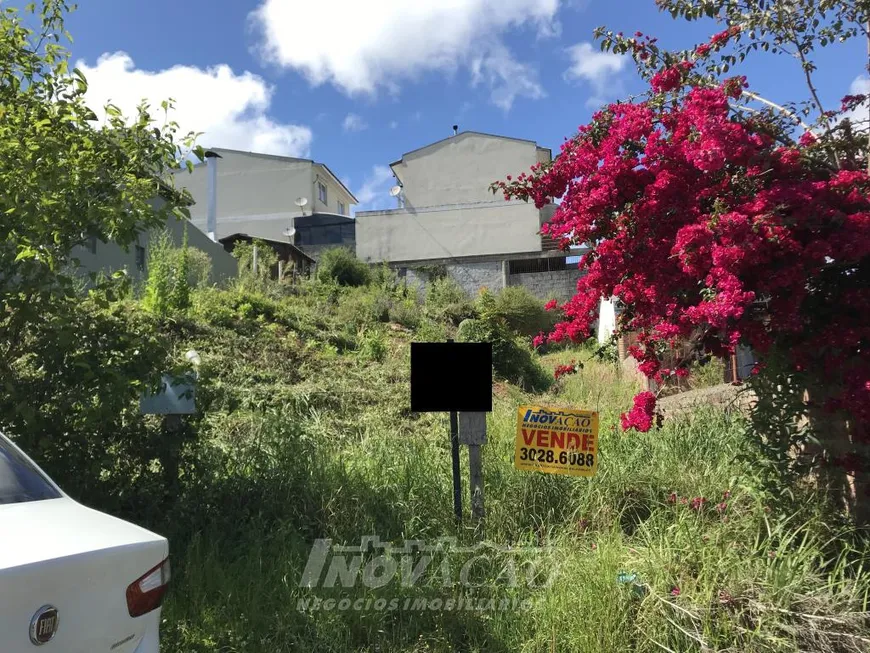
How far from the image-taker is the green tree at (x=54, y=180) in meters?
3.66

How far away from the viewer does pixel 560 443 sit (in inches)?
168

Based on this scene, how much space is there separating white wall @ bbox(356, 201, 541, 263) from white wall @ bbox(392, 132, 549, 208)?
2.11 meters

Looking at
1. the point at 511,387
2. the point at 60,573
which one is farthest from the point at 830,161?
the point at 511,387

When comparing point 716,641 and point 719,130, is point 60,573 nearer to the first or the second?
point 716,641

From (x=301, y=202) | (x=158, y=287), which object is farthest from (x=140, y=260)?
(x=301, y=202)

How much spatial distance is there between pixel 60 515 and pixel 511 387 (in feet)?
31.3

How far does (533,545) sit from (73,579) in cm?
283

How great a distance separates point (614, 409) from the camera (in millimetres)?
7328

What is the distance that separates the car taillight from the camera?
2088 mm

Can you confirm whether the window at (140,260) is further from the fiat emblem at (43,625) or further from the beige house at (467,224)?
the fiat emblem at (43,625)

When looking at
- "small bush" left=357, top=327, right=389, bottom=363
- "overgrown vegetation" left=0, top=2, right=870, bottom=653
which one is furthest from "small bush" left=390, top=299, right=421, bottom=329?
"overgrown vegetation" left=0, top=2, right=870, bottom=653

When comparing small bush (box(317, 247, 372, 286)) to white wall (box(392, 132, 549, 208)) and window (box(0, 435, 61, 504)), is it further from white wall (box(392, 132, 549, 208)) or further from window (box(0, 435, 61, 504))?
window (box(0, 435, 61, 504))

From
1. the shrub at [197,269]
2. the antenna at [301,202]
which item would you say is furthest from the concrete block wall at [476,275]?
the shrub at [197,269]

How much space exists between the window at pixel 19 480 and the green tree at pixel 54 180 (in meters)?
1.20
